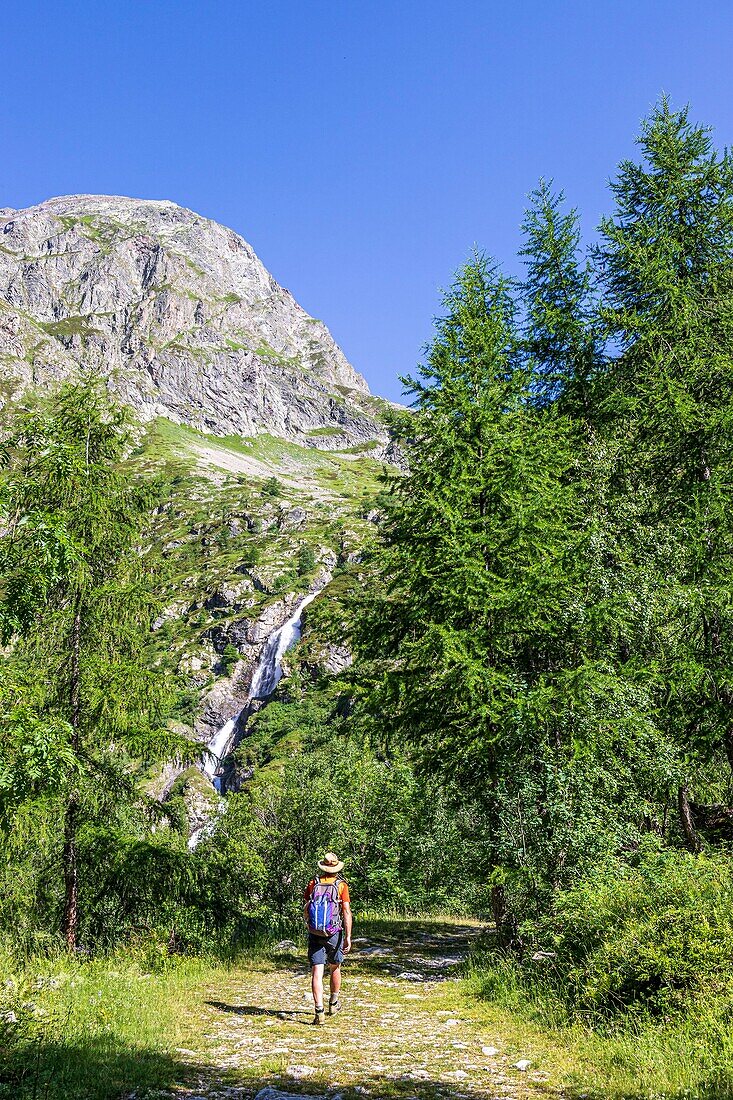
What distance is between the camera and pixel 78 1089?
477cm

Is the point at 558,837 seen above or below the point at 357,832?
above

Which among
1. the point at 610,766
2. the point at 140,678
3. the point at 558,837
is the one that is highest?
the point at 140,678

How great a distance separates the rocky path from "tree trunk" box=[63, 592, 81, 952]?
9.26ft

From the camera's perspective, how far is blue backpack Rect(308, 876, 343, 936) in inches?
303

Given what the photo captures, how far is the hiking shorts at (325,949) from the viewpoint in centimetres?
761

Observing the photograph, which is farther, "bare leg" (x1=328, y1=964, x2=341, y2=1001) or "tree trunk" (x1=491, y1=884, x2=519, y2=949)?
"tree trunk" (x1=491, y1=884, x2=519, y2=949)

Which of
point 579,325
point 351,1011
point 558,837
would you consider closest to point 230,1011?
point 351,1011

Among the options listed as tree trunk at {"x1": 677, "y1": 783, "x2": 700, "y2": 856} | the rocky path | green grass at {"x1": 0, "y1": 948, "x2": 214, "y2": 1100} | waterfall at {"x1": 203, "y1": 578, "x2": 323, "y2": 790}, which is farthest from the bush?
waterfall at {"x1": 203, "y1": 578, "x2": 323, "y2": 790}

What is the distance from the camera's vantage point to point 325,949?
7.77m

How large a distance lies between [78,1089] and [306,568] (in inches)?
4606

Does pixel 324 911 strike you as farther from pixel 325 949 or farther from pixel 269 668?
pixel 269 668

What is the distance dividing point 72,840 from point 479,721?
6.71 meters

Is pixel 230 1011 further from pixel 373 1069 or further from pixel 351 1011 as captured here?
pixel 373 1069

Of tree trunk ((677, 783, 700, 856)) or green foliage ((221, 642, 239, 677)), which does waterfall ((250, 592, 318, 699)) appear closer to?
green foliage ((221, 642, 239, 677))
